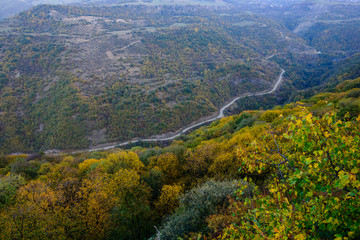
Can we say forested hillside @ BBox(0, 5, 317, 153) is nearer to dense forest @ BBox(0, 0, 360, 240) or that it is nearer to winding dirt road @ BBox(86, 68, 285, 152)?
dense forest @ BBox(0, 0, 360, 240)

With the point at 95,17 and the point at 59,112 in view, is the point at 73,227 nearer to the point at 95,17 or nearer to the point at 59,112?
the point at 59,112

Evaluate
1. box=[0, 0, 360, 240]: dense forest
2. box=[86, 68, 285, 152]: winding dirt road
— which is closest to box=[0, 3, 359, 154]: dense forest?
box=[0, 0, 360, 240]: dense forest

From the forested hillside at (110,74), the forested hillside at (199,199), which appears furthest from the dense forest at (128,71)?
the forested hillside at (199,199)

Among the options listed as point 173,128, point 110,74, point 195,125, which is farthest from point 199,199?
point 110,74

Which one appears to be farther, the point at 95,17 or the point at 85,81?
the point at 95,17

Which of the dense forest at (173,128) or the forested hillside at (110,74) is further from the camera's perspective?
the forested hillside at (110,74)

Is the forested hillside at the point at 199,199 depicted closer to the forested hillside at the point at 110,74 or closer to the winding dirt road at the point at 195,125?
the winding dirt road at the point at 195,125

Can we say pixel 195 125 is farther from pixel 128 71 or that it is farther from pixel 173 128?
pixel 128 71

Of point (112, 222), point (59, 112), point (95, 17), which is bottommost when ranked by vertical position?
point (59, 112)

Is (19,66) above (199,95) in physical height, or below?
above

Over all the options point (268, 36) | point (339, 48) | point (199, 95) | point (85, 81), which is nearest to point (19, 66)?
point (85, 81)

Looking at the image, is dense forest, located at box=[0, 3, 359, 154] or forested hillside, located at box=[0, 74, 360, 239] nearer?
forested hillside, located at box=[0, 74, 360, 239]
